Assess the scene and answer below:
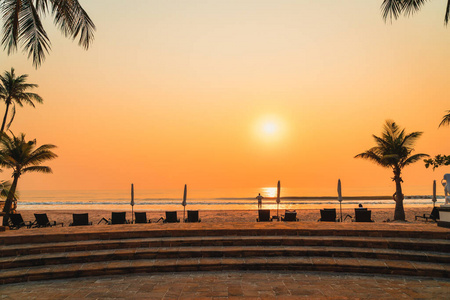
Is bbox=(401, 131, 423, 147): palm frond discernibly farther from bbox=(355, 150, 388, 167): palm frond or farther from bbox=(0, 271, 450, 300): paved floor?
bbox=(0, 271, 450, 300): paved floor

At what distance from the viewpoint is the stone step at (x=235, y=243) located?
330 inches

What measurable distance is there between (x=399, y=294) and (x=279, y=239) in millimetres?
3515

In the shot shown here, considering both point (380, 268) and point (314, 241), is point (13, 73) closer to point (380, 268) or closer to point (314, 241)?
point (314, 241)

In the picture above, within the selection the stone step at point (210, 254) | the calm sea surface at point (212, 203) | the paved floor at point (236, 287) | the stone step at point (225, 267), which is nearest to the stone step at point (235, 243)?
the stone step at point (210, 254)

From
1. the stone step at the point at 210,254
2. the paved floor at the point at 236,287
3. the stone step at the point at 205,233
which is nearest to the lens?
the paved floor at the point at 236,287

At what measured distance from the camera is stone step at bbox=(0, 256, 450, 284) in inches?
294

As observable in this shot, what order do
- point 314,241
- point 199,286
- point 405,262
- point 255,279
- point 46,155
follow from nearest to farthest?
point 199,286 → point 255,279 → point 405,262 → point 314,241 → point 46,155

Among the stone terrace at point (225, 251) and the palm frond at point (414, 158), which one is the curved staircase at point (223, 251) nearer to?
the stone terrace at point (225, 251)

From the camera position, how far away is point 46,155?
2130cm

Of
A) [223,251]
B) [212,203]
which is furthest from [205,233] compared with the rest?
[212,203]

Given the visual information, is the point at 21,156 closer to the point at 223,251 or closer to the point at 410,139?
the point at 223,251

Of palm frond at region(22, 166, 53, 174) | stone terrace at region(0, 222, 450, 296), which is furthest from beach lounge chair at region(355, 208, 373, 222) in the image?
palm frond at region(22, 166, 53, 174)

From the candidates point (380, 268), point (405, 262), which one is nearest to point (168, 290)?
point (380, 268)

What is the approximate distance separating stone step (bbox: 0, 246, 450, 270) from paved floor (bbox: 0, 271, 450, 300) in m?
0.84
